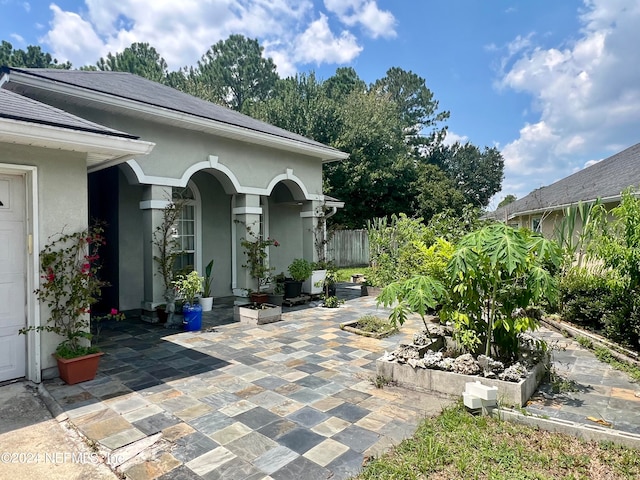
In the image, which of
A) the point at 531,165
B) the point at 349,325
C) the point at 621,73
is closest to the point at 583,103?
the point at 621,73

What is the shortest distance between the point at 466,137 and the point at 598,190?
28.4 meters

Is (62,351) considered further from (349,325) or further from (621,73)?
(621,73)

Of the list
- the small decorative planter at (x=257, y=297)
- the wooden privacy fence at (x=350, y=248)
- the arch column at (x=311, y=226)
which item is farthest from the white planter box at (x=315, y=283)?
the wooden privacy fence at (x=350, y=248)

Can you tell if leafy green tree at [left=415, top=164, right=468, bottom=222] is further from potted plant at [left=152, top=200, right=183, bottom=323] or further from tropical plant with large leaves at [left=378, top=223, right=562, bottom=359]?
tropical plant with large leaves at [left=378, top=223, right=562, bottom=359]

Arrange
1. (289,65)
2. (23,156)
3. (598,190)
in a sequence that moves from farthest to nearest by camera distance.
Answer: (289,65) < (598,190) < (23,156)

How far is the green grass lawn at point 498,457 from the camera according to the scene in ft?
8.62

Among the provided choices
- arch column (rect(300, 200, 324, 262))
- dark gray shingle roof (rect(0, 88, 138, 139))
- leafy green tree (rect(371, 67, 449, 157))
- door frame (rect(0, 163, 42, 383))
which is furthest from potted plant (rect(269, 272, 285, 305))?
leafy green tree (rect(371, 67, 449, 157))

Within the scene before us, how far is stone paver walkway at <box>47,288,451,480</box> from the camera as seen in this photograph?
2.87m

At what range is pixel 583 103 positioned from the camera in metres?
10.3

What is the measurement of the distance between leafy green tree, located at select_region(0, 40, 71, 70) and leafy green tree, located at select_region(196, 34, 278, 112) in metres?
11.8

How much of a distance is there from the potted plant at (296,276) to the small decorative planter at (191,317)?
2990 mm

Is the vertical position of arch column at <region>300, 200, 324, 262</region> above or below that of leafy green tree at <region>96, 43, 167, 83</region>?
below

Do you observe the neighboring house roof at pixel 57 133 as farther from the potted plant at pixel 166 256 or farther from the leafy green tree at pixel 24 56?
the leafy green tree at pixel 24 56

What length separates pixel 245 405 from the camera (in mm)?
3840
